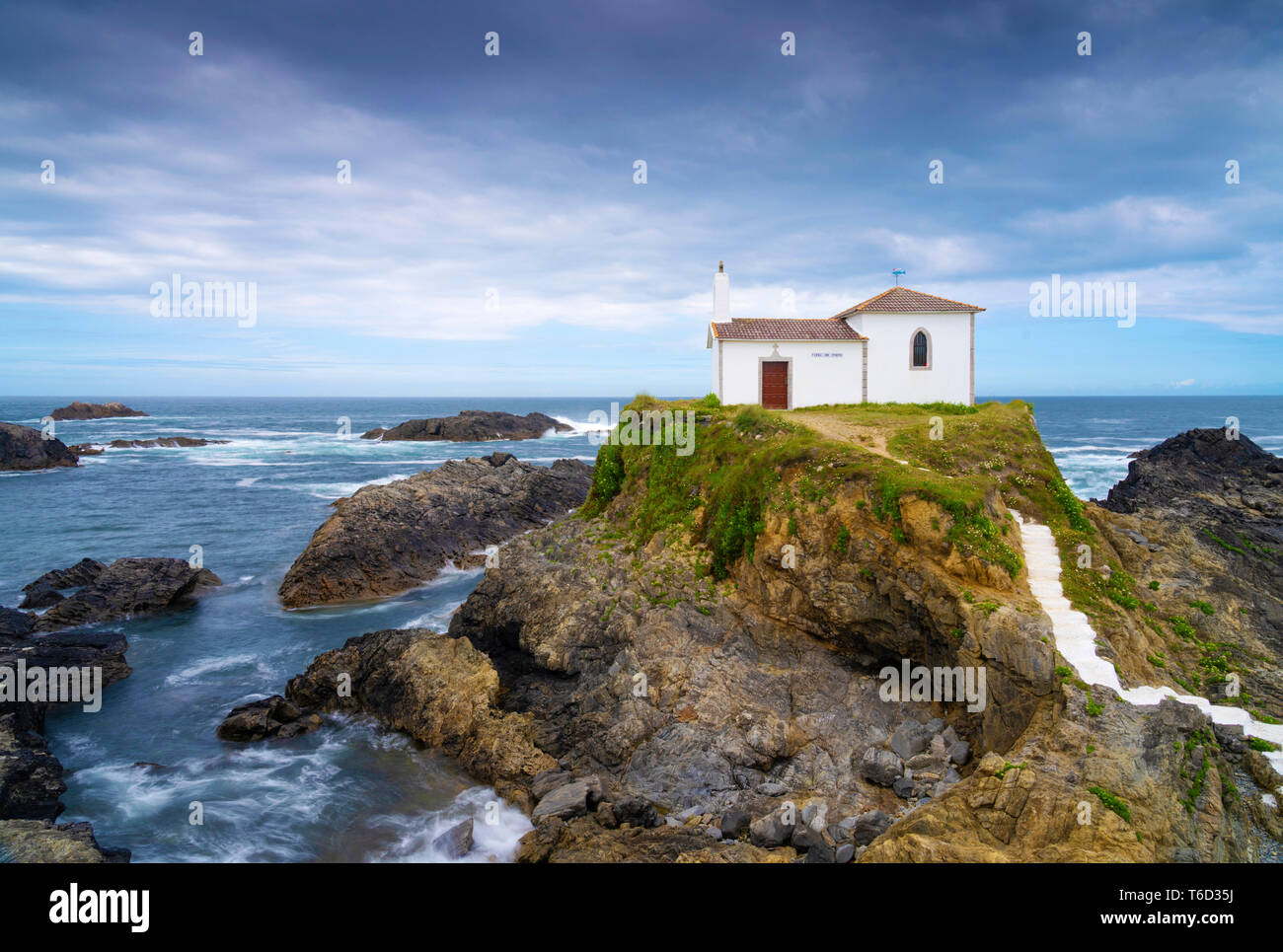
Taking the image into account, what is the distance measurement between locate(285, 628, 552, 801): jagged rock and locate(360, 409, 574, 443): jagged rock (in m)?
66.2

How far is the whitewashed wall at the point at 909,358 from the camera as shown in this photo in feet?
90.0

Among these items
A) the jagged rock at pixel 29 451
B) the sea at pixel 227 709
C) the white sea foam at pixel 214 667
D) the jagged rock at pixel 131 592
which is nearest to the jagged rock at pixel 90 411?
the jagged rock at pixel 29 451

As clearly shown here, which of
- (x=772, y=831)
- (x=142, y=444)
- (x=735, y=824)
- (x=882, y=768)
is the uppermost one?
(x=142, y=444)

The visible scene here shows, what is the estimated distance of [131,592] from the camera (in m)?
25.0

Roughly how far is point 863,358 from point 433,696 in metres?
20.4

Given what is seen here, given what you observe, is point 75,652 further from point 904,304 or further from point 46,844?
point 904,304

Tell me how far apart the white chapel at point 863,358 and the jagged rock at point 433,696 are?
15.3 meters

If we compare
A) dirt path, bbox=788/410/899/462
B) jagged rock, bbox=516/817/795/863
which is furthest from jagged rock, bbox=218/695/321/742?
dirt path, bbox=788/410/899/462

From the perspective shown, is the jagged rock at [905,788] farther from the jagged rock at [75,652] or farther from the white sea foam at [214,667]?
the jagged rock at [75,652]

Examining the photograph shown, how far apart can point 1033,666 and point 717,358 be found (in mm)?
17819

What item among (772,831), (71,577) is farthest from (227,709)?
(772,831)

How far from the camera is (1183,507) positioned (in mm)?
29656

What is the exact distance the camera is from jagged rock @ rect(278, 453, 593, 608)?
86.8 ft

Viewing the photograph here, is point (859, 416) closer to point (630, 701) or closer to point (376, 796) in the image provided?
point (630, 701)
